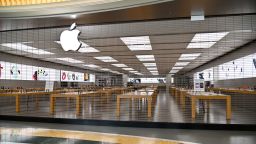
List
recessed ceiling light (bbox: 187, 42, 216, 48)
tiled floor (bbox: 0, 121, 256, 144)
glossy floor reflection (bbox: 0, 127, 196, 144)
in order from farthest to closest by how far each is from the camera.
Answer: recessed ceiling light (bbox: 187, 42, 216, 48) → tiled floor (bbox: 0, 121, 256, 144) → glossy floor reflection (bbox: 0, 127, 196, 144)

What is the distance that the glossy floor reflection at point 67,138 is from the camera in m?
3.69

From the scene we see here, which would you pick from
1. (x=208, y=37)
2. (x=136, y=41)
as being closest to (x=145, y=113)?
(x=136, y=41)

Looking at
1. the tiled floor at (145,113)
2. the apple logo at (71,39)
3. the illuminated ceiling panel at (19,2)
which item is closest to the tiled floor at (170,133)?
the tiled floor at (145,113)

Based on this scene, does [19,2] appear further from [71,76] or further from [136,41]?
[71,76]

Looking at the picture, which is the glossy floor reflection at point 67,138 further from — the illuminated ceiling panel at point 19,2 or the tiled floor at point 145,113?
the illuminated ceiling panel at point 19,2

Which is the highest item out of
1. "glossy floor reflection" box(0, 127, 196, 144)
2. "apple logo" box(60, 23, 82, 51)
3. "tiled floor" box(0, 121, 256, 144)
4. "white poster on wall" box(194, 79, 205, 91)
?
"apple logo" box(60, 23, 82, 51)

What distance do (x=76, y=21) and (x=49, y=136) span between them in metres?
2.69

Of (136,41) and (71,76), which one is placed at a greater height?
(136,41)

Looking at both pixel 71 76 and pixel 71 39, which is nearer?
pixel 71 39

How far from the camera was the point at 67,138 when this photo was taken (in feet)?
12.9

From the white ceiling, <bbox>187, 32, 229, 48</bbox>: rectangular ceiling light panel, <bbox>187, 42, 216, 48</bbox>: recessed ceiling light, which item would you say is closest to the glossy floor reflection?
the white ceiling

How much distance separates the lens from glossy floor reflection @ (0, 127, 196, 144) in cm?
369

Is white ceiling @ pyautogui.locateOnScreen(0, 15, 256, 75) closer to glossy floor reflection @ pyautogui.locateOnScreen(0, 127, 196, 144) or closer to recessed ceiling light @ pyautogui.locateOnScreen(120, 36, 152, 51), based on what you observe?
recessed ceiling light @ pyautogui.locateOnScreen(120, 36, 152, 51)

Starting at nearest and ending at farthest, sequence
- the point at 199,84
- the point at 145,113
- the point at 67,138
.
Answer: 1. the point at 67,138
2. the point at 199,84
3. the point at 145,113
